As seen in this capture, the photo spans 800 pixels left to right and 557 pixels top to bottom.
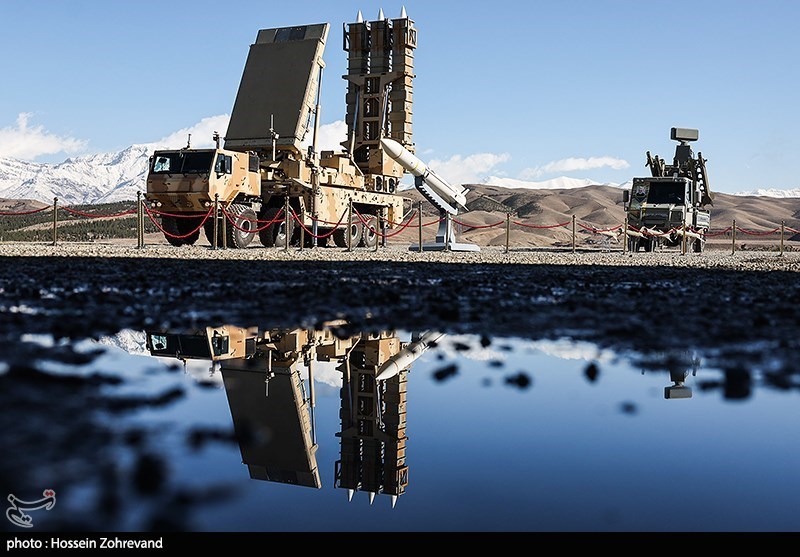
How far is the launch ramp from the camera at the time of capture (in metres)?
22.5

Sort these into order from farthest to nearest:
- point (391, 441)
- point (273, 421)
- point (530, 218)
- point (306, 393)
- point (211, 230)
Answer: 1. point (530, 218)
2. point (211, 230)
3. point (306, 393)
4. point (273, 421)
5. point (391, 441)

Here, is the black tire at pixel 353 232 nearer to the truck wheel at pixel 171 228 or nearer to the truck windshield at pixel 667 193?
the truck wheel at pixel 171 228

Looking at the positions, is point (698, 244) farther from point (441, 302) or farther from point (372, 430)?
point (372, 430)

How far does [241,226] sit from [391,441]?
750 inches

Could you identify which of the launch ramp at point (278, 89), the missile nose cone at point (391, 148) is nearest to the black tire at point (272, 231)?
the launch ramp at point (278, 89)

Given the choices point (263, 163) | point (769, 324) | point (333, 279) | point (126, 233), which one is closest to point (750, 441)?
point (769, 324)

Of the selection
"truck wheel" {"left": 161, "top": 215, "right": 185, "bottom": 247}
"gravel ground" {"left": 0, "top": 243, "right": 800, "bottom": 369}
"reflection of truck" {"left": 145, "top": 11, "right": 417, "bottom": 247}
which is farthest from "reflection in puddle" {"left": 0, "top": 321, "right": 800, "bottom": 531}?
"truck wheel" {"left": 161, "top": 215, "right": 185, "bottom": 247}

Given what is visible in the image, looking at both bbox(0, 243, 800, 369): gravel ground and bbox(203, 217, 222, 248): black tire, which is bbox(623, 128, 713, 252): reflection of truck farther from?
bbox(0, 243, 800, 369): gravel ground

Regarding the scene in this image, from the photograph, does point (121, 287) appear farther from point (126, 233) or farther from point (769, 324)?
point (126, 233)

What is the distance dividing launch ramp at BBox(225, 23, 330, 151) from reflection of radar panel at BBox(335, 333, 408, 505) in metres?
18.9

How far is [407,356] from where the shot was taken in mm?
4551

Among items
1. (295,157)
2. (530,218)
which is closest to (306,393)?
(295,157)

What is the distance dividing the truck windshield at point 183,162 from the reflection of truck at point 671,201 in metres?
10.5

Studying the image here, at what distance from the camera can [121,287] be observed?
851 centimetres
